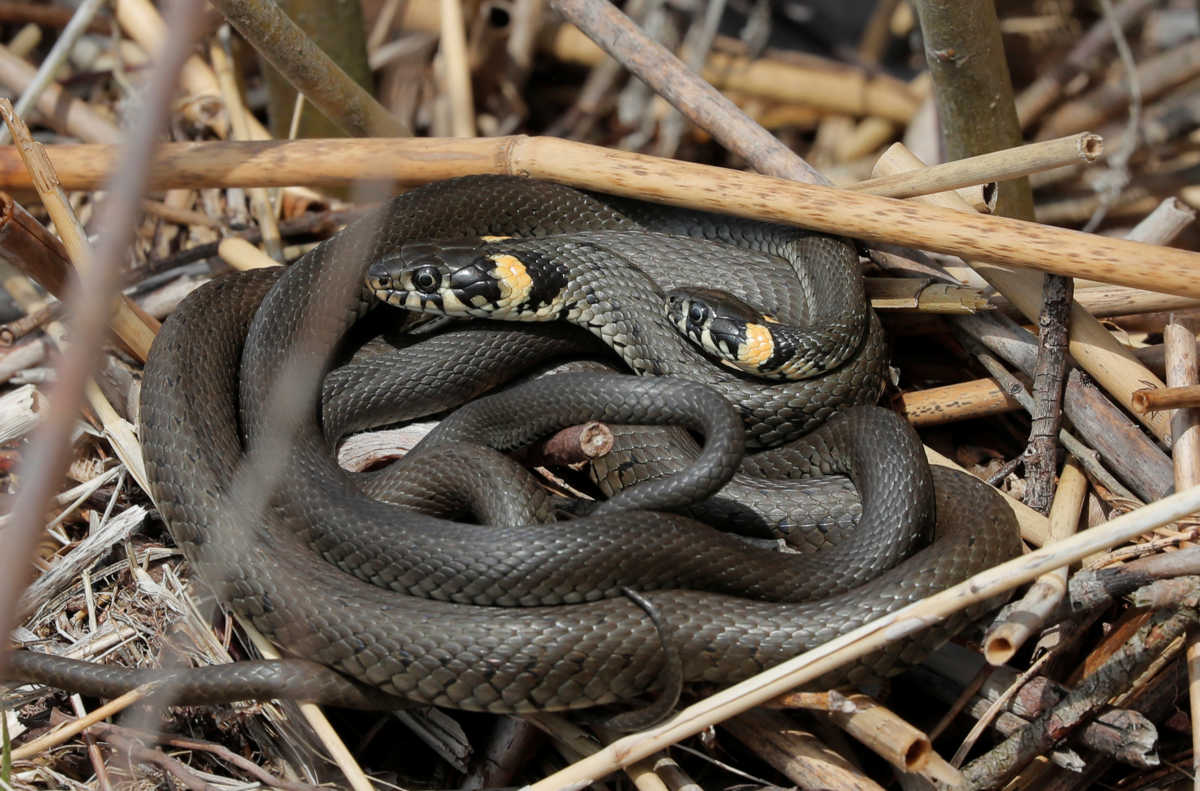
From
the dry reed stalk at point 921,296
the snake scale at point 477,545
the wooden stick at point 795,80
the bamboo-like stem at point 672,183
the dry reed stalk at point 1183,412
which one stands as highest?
the wooden stick at point 795,80

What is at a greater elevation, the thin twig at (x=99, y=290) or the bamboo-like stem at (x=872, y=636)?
the thin twig at (x=99, y=290)

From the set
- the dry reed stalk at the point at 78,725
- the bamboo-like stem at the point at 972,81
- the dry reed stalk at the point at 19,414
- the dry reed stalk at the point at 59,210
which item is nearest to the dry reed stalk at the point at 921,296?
the bamboo-like stem at the point at 972,81

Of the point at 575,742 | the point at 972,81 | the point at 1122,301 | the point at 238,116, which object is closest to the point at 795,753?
the point at 575,742

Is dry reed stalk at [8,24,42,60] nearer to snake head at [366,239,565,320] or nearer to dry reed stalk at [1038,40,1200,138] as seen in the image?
snake head at [366,239,565,320]

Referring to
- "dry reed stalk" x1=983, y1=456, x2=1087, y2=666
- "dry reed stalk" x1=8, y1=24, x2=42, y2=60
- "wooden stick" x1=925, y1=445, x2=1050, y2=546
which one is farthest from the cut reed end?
"dry reed stalk" x1=8, y1=24, x2=42, y2=60

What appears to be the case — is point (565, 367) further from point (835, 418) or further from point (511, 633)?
point (511, 633)

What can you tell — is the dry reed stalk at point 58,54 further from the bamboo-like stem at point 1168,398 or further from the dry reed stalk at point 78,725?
the bamboo-like stem at point 1168,398

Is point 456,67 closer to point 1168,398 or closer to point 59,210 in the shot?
point 59,210
